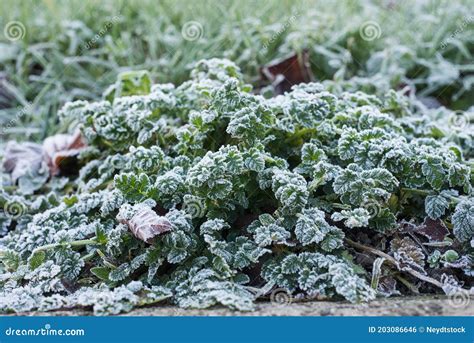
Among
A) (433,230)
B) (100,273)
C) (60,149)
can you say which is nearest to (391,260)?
(433,230)

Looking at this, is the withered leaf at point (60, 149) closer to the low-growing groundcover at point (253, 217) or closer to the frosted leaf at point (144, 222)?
the low-growing groundcover at point (253, 217)

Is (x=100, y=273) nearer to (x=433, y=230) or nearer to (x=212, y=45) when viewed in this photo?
(x=433, y=230)

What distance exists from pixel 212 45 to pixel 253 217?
5.55ft

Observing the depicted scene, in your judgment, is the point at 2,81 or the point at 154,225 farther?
the point at 2,81

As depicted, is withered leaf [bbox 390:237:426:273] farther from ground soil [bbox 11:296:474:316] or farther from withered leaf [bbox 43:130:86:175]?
withered leaf [bbox 43:130:86:175]

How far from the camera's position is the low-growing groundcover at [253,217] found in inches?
72.6

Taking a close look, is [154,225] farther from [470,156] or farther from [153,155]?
[470,156]

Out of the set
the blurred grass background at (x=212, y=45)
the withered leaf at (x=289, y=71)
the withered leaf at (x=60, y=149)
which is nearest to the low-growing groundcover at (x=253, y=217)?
the withered leaf at (x=60, y=149)

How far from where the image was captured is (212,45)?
3510mm

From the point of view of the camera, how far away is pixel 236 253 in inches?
74.4
